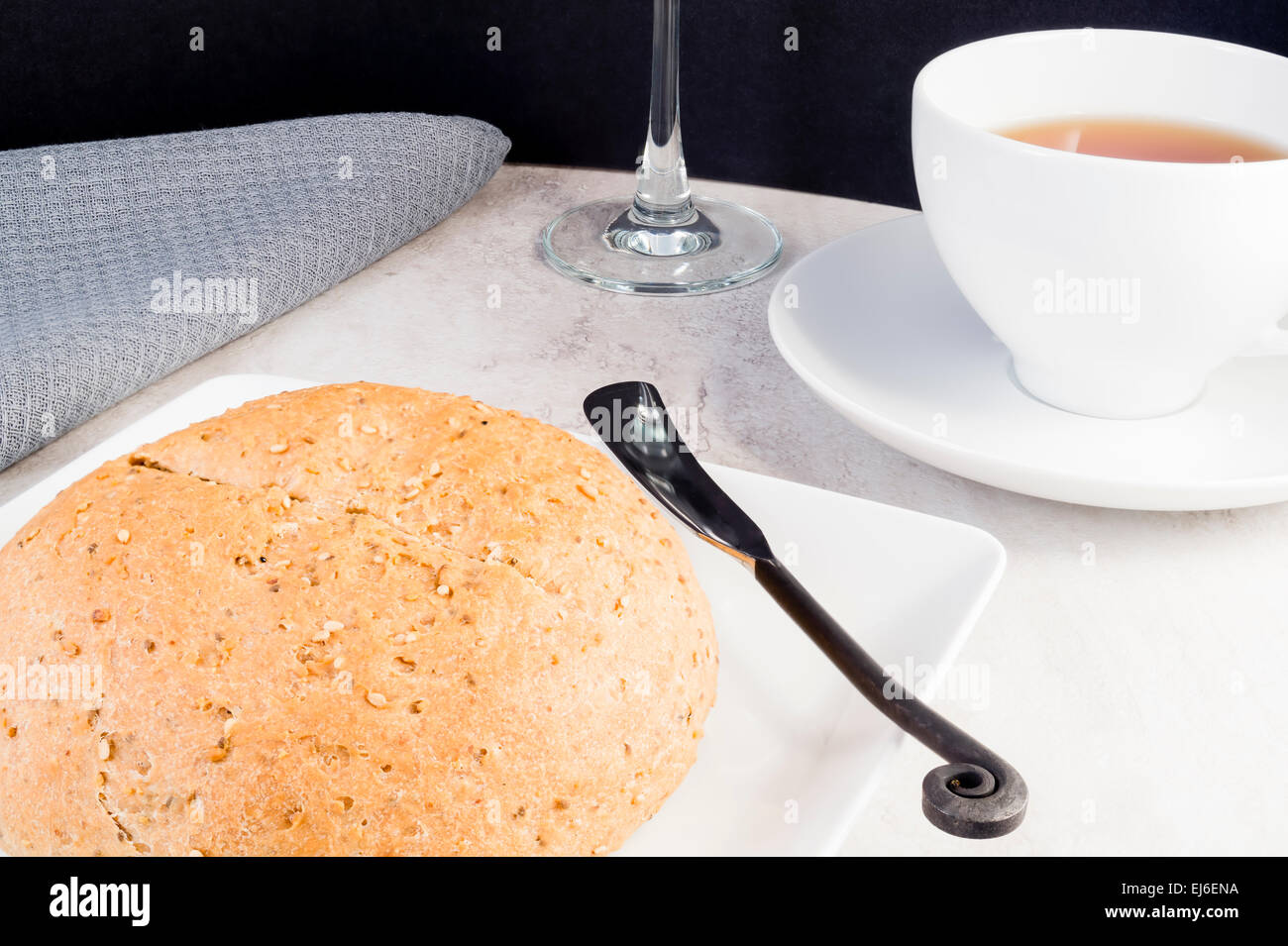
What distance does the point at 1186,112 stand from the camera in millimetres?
829

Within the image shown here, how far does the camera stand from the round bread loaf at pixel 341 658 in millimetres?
450

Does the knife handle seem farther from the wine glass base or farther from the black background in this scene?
the black background

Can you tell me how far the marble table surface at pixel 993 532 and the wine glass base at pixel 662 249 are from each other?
0.06ft

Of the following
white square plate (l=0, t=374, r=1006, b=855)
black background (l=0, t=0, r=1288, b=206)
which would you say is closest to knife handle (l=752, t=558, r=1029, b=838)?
white square plate (l=0, t=374, r=1006, b=855)

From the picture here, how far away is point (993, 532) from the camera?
738 mm

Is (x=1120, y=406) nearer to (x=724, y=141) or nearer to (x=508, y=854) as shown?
(x=508, y=854)

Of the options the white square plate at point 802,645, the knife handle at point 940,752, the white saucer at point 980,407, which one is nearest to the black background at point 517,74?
the white saucer at point 980,407

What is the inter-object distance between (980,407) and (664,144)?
1.56 ft

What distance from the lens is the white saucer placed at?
0.68 meters

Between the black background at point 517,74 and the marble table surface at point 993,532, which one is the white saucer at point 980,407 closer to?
the marble table surface at point 993,532

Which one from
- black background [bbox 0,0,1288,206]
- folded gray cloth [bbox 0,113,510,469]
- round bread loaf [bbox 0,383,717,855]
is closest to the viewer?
round bread loaf [bbox 0,383,717,855]

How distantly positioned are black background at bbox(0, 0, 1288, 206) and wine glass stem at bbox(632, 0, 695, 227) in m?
0.15

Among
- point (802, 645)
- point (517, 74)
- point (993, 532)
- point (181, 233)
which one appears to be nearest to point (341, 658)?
point (802, 645)

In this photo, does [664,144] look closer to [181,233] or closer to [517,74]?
[517,74]
